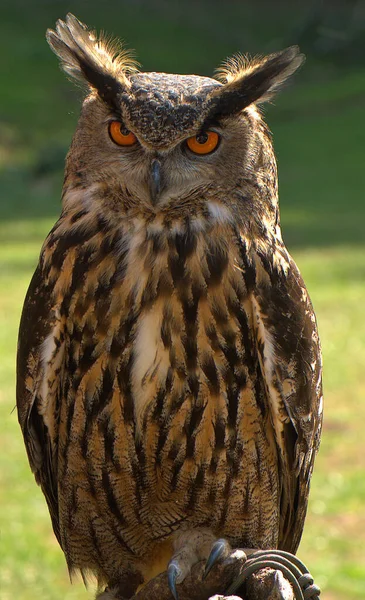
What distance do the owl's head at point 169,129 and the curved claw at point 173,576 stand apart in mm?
958

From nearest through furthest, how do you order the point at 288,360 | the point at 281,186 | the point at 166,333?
the point at 166,333
the point at 288,360
the point at 281,186

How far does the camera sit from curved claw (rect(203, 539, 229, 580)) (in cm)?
265

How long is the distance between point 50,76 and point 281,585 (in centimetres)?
2120

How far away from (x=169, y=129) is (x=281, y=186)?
14.2m

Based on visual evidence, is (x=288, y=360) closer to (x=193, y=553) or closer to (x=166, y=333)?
(x=166, y=333)

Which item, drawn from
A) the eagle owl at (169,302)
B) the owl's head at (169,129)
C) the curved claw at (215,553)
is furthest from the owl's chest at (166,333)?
the curved claw at (215,553)

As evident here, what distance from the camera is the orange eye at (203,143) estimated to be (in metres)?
2.86

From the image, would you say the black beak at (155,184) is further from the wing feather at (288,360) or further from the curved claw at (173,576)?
the curved claw at (173,576)

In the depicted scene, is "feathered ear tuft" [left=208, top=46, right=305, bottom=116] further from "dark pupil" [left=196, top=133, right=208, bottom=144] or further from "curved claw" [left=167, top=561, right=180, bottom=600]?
"curved claw" [left=167, top=561, right=180, bottom=600]

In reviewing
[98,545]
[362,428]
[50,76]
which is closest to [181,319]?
[98,545]

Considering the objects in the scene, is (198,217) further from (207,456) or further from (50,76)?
(50,76)

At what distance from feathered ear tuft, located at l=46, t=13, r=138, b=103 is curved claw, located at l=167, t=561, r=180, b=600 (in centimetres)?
126

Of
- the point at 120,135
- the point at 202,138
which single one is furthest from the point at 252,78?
the point at 120,135

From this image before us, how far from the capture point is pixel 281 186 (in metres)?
16.9
